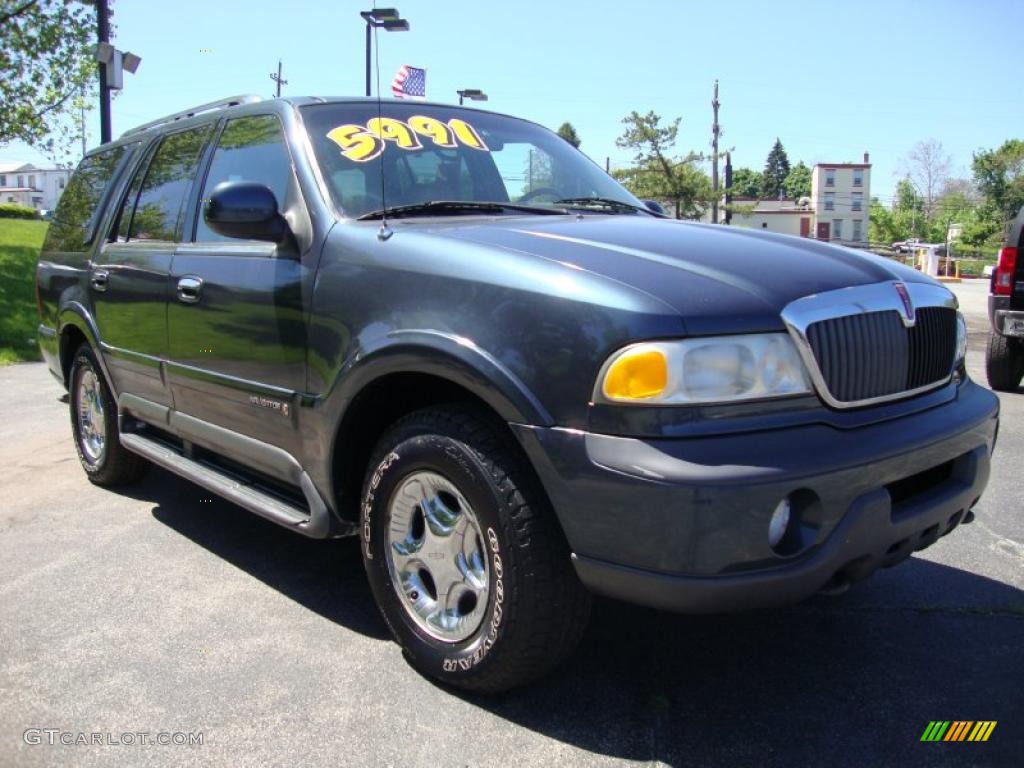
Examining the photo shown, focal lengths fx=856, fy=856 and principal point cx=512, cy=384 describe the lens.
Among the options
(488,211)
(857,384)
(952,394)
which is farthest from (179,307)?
(952,394)

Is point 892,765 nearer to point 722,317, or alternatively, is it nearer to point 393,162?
point 722,317

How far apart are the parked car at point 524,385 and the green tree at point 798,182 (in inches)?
5897

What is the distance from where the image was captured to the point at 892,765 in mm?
2207

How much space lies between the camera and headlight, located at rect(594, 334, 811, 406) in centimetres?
203

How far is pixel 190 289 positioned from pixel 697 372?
2.32m

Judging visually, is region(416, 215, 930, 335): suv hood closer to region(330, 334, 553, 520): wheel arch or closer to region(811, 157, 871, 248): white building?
region(330, 334, 553, 520): wheel arch

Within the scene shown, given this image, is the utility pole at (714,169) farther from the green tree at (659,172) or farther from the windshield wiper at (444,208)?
the windshield wiper at (444,208)

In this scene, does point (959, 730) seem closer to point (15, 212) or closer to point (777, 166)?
point (15, 212)

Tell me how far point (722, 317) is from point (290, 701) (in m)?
1.69

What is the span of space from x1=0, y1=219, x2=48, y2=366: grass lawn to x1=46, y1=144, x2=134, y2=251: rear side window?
3929 millimetres

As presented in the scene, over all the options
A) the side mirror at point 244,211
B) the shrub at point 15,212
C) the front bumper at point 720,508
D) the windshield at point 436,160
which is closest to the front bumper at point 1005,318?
the windshield at point 436,160

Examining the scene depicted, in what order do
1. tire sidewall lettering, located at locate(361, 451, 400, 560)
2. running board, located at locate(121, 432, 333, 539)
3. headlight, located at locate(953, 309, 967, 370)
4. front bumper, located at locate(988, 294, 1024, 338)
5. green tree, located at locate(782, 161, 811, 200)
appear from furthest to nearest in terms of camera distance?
1. green tree, located at locate(782, 161, 811, 200)
2. front bumper, located at locate(988, 294, 1024, 338)
3. running board, located at locate(121, 432, 333, 539)
4. headlight, located at locate(953, 309, 967, 370)
5. tire sidewall lettering, located at locate(361, 451, 400, 560)

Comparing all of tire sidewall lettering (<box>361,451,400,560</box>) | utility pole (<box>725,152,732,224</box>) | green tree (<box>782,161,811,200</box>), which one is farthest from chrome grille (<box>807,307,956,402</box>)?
green tree (<box>782,161,811,200</box>)

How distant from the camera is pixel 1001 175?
79.2 metres
